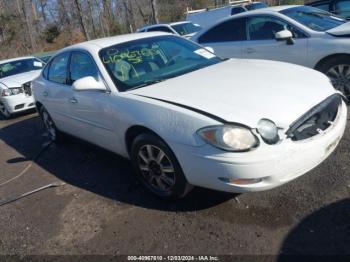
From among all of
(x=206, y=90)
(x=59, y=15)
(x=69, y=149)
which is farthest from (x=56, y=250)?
(x=59, y=15)

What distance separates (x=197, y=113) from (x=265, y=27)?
12.6 ft

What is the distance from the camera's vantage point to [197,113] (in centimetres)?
303

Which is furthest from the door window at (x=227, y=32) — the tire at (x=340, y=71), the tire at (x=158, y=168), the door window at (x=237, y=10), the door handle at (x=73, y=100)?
the door window at (x=237, y=10)

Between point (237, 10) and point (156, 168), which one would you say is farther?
point (237, 10)

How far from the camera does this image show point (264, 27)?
20.5 ft

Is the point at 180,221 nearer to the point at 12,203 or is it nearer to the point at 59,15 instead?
the point at 12,203

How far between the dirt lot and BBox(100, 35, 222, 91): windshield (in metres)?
1.19

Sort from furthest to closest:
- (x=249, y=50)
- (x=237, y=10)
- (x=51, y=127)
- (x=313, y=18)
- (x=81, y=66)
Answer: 1. (x=237, y=10)
2. (x=249, y=50)
3. (x=313, y=18)
4. (x=51, y=127)
5. (x=81, y=66)

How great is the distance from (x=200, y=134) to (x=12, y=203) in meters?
2.64

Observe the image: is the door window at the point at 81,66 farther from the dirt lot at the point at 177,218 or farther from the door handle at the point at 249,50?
the door handle at the point at 249,50

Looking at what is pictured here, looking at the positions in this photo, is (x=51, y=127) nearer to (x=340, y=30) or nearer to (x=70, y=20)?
(x=340, y=30)

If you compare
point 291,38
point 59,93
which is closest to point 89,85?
point 59,93

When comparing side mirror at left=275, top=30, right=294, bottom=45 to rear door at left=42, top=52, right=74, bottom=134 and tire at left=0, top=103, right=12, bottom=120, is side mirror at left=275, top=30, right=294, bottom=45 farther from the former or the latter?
tire at left=0, top=103, right=12, bottom=120

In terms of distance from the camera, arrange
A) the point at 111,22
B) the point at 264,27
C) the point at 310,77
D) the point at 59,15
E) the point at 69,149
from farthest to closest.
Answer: the point at 59,15 < the point at 111,22 < the point at 264,27 < the point at 69,149 < the point at 310,77
